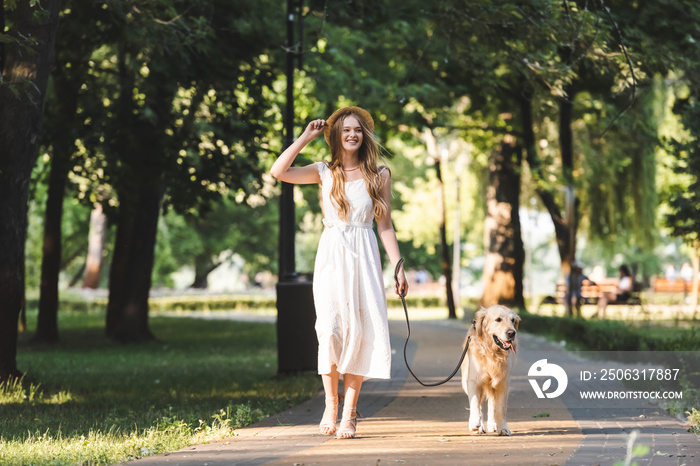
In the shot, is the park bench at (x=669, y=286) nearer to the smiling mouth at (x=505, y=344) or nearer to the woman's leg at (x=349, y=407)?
the smiling mouth at (x=505, y=344)

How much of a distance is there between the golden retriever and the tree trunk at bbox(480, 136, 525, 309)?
18.7 metres

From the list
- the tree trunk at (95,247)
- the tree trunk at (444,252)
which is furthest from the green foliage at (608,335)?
the tree trunk at (95,247)

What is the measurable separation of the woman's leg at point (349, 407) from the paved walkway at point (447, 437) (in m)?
0.10

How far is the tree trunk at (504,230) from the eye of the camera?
25.8m

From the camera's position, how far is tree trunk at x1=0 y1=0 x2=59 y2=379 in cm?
1020

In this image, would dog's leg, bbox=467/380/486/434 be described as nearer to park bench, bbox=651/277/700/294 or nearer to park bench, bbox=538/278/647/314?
park bench, bbox=538/278/647/314

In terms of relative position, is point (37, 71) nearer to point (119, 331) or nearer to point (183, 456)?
point (183, 456)

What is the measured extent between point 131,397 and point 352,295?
4519 mm

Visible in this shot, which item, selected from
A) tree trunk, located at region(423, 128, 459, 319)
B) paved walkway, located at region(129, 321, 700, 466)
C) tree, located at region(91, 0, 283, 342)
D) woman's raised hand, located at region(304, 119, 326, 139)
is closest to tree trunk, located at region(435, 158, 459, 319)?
tree trunk, located at region(423, 128, 459, 319)

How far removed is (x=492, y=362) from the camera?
274 inches

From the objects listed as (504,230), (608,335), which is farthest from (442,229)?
(608,335)

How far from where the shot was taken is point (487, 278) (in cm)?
2611

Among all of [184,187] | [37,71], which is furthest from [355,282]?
[184,187]

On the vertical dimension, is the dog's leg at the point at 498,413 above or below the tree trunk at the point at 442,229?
below
